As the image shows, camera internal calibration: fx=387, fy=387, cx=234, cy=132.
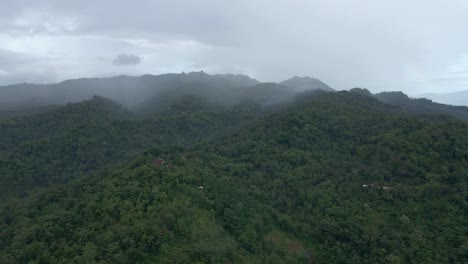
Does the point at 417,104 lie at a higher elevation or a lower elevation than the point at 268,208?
higher

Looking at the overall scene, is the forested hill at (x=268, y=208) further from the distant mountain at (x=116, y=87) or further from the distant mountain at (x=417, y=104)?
the distant mountain at (x=116, y=87)

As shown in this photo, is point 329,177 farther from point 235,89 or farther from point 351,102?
point 235,89

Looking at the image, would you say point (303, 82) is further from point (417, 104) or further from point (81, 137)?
point (81, 137)

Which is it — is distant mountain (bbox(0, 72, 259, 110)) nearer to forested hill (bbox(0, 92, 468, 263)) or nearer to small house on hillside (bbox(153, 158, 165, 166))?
small house on hillside (bbox(153, 158, 165, 166))

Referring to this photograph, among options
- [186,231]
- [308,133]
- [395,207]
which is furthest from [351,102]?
[186,231]

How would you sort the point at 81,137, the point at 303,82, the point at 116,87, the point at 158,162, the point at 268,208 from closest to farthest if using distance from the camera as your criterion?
the point at 268,208, the point at 158,162, the point at 81,137, the point at 303,82, the point at 116,87

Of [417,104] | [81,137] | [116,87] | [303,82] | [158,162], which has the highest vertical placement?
[303,82]

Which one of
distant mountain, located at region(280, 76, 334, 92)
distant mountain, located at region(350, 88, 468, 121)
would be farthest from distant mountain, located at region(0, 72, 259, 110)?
distant mountain, located at region(350, 88, 468, 121)

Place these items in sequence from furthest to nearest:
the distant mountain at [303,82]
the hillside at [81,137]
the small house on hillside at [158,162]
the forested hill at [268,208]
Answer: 1. the distant mountain at [303,82]
2. the hillside at [81,137]
3. the small house on hillside at [158,162]
4. the forested hill at [268,208]

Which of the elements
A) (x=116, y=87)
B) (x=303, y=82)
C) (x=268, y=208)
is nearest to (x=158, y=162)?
(x=268, y=208)

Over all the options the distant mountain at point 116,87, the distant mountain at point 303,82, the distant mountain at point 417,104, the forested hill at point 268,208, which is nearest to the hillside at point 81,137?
the forested hill at point 268,208
